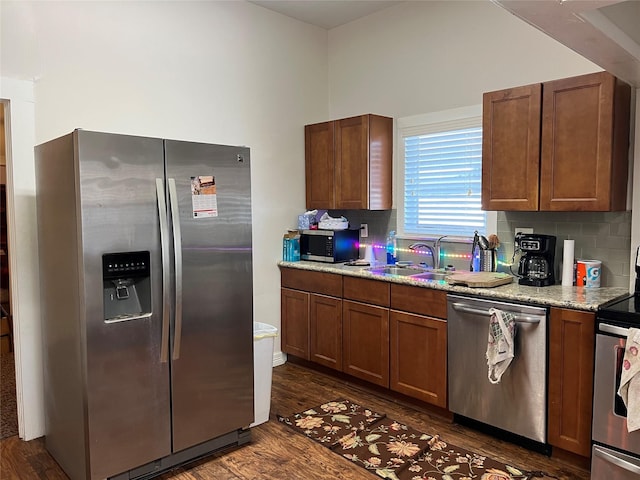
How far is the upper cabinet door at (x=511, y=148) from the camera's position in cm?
302

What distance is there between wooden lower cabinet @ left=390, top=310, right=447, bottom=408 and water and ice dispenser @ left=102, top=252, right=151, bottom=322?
1.71 meters

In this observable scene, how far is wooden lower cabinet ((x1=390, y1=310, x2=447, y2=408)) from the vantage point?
3.23 m

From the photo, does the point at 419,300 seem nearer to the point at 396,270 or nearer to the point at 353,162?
the point at 396,270

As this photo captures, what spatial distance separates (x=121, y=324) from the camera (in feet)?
8.20

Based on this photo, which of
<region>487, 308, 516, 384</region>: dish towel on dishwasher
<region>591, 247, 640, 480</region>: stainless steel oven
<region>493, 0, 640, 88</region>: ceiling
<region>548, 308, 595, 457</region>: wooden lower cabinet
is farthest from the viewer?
<region>487, 308, 516, 384</region>: dish towel on dishwasher

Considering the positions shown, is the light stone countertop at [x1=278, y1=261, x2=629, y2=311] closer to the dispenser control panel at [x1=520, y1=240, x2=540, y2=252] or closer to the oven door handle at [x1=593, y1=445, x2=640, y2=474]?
the dispenser control panel at [x1=520, y1=240, x2=540, y2=252]

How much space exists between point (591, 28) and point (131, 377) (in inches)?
102

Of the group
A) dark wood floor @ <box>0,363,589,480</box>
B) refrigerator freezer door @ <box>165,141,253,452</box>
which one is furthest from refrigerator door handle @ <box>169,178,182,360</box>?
dark wood floor @ <box>0,363,589,480</box>

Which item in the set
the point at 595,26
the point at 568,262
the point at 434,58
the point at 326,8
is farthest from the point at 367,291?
the point at 326,8

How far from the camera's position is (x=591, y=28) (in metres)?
1.90

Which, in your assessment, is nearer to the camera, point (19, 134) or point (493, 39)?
point (19, 134)

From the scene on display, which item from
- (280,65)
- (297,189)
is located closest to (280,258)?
(297,189)

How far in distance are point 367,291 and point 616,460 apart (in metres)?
1.80

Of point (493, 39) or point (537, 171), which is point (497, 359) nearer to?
point (537, 171)
